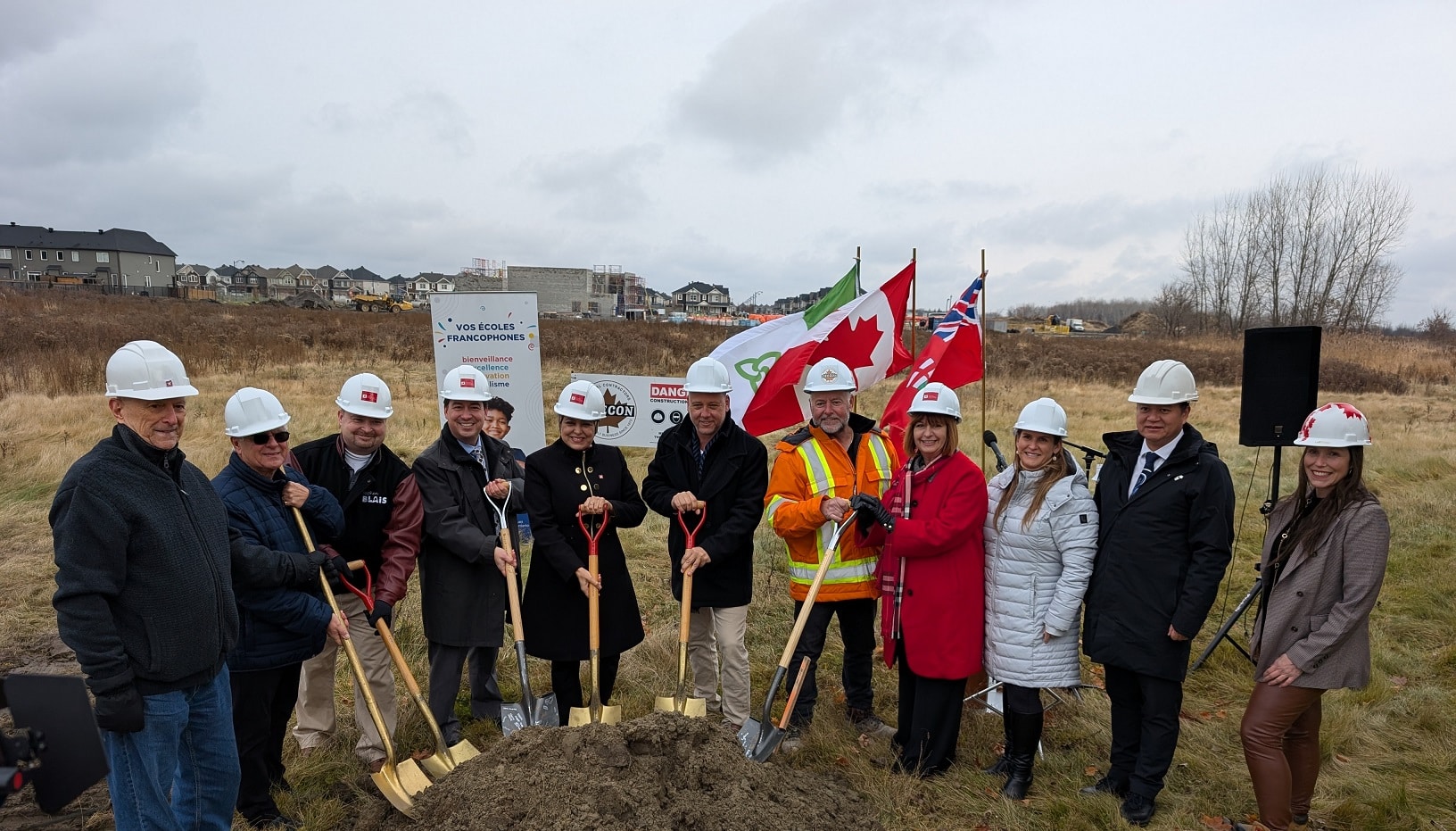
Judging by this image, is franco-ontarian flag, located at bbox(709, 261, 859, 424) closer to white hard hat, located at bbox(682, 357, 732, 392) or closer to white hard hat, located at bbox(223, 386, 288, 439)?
white hard hat, located at bbox(682, 357, 732, 392)

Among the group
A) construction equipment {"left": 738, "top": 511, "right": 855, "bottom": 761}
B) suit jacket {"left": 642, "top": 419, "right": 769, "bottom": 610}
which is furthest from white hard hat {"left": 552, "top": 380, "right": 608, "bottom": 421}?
construction equipment {"left": 738, "top": 511, "right": 855, "bottom": 761}

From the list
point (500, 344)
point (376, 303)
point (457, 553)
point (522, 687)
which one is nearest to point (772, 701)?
point (522, 687)

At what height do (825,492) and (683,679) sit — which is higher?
(825,492)

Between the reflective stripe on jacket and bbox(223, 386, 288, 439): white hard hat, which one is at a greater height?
bbox(223, 386, 288, 439): white hard hat

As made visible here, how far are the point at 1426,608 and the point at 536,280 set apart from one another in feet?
149

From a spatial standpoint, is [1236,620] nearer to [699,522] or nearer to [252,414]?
[699,522]

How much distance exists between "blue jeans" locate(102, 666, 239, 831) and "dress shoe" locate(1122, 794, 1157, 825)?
4071mm

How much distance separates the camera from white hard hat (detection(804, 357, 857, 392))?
4484mm

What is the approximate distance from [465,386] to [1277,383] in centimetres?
549

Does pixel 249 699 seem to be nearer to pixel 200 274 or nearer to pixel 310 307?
pixel 310 307

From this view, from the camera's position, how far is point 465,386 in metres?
4.72


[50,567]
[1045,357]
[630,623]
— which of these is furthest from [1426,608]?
[1045,357]

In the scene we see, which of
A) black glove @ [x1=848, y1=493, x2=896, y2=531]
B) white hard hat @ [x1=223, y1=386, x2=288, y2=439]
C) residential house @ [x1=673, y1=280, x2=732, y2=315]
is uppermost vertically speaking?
residential house @ [x1=673, y1=280, x2=732, y2=315]

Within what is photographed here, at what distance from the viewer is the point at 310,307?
174ft
